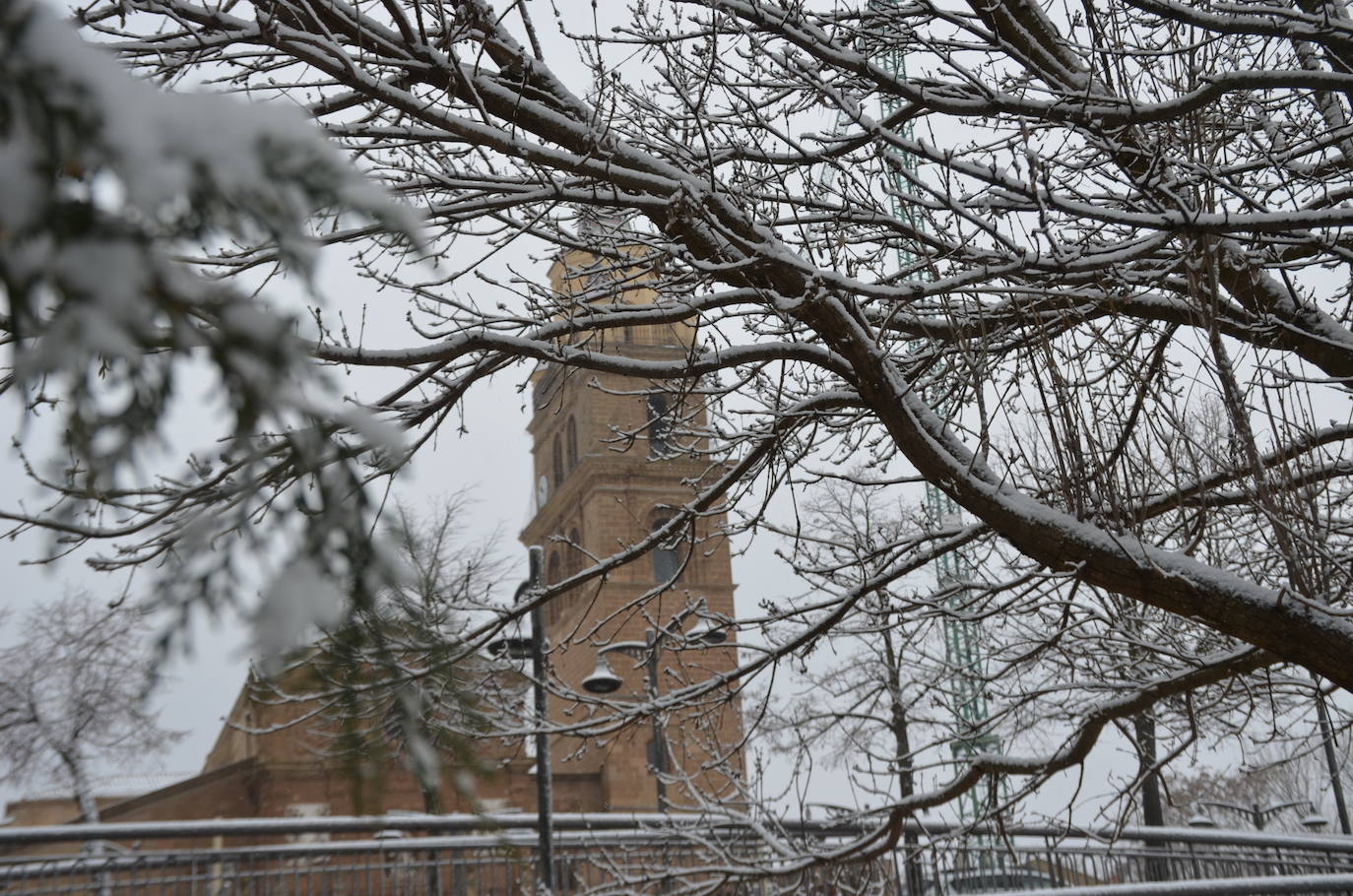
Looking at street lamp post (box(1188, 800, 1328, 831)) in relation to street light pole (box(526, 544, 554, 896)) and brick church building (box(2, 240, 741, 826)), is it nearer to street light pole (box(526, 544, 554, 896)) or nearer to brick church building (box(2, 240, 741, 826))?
brick church building (box(2, 240, 741, 826))

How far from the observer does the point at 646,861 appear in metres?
10.8

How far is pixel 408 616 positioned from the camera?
1392 mm

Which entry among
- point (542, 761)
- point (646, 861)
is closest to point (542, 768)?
point (542, 761)

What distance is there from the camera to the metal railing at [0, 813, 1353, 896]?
786 cm

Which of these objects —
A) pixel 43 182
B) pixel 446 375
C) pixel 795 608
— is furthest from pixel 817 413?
pixel 43 182

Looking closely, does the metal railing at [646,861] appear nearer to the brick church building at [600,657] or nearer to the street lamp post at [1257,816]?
the brick church building at [600,657]

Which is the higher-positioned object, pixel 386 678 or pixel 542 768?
pixel 542 768

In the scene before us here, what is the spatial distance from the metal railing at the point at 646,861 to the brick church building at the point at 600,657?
541 millimetres

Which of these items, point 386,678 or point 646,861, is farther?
point 646,861

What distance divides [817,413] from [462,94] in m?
2.58

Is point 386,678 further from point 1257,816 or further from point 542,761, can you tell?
point 1257,816

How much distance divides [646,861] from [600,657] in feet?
14.4

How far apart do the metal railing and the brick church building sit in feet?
1.77

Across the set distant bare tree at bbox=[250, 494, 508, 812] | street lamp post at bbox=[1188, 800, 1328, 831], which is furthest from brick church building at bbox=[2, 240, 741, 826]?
street lamp post at bbox=[1188, 800, 1328, 831]
